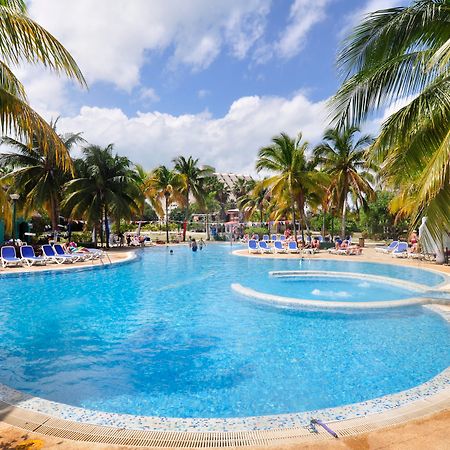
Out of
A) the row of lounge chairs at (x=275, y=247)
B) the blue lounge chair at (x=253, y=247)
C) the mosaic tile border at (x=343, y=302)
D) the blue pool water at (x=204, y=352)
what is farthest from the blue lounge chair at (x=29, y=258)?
the row of lounge chairs at (x=275, y=247)

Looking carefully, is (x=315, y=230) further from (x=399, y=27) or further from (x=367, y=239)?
(x=399, y=27)

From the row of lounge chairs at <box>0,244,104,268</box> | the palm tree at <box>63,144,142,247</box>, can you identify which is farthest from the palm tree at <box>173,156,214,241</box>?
the row of lounge chairs at <box>0,244,104,268</box>

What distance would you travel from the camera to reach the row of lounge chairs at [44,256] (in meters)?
16.3

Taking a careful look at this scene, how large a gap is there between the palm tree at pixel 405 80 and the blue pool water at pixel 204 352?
8.91 feet

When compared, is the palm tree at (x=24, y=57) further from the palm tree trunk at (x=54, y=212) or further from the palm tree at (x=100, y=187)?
the palm tree at (x=100, y=187)

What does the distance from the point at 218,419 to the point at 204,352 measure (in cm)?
277

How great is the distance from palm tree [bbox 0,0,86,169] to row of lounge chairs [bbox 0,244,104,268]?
494 inches

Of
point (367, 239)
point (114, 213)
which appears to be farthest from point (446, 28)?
point (367, 239)

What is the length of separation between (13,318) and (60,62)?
6620mm

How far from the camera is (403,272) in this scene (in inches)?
634

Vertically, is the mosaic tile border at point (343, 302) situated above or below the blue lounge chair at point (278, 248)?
below

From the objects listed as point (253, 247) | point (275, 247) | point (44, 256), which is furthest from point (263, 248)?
point (44, 256)

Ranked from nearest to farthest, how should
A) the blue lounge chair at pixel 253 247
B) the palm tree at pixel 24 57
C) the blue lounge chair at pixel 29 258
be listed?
the palm tree at pixel 24 57 < the blue lounge chair at pixel 29 258 < the blue lounge chair at pixel 253 247

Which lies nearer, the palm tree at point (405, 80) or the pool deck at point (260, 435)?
the pool deck at point (260, 435)
